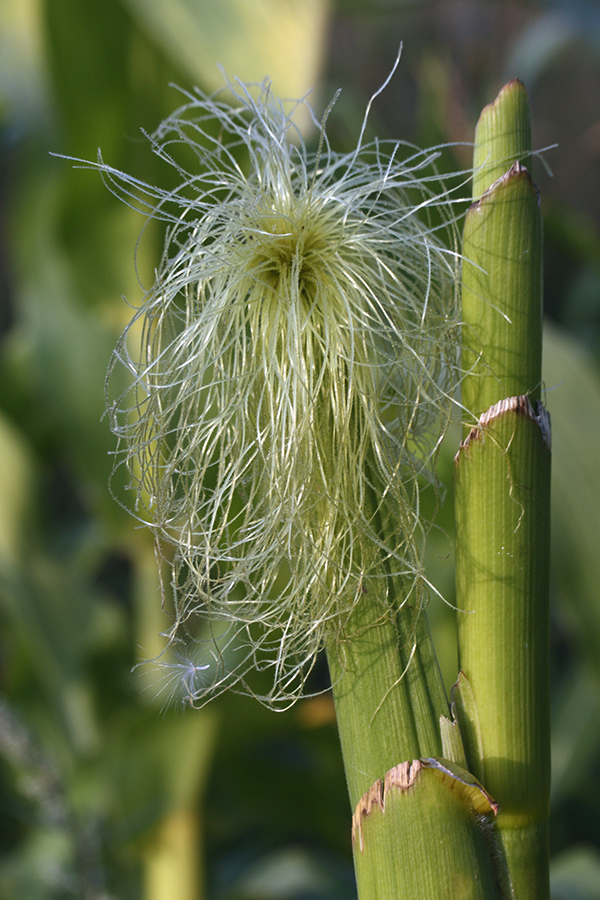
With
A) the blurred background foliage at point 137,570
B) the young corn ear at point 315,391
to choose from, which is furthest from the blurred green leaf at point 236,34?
the young corn ear at point 315,391

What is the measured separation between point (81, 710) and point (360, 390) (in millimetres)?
1277

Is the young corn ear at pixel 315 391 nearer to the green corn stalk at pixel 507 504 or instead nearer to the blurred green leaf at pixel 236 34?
the green corn stalk at pixel 507 504

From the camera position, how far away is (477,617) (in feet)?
1.05

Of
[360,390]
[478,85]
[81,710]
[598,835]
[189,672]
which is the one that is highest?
[478,85]

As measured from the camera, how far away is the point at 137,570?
1396mm

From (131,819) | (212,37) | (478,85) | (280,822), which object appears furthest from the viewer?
(478,85)

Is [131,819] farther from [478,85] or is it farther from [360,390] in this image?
[478,85]

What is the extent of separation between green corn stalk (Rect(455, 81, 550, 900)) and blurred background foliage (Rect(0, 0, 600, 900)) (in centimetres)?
45

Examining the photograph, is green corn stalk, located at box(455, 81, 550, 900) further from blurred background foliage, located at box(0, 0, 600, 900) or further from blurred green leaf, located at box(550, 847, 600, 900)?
blurred green leaf, located at box(550, 847, 600, 900)

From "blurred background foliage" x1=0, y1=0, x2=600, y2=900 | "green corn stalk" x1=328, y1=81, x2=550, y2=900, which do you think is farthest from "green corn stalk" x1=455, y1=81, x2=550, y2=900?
"blurred background foliage" x1=0, y1=0, x2=600, y2=900

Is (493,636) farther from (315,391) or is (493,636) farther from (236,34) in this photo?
(236,34)

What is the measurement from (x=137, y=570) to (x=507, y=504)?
1156 mm

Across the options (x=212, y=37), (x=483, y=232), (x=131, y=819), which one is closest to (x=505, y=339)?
(x=483, y=232)

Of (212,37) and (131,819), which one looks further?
(131,819)
